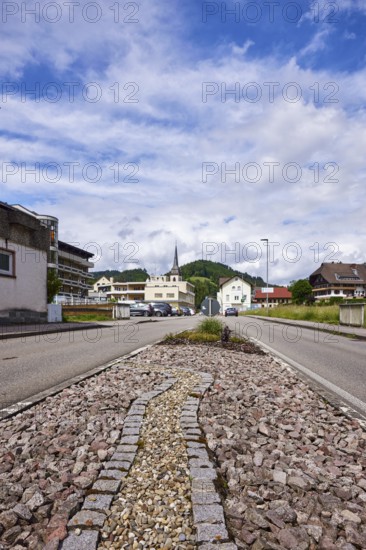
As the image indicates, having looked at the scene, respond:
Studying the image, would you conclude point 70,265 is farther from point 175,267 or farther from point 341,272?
point 341,272

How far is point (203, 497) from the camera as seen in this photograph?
2547 millimetres

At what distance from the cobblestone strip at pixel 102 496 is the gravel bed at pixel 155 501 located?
1.8 inches

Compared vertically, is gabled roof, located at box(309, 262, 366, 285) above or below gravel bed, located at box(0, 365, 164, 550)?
above

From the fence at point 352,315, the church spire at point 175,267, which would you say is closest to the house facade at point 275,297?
the church spire at point 175,267

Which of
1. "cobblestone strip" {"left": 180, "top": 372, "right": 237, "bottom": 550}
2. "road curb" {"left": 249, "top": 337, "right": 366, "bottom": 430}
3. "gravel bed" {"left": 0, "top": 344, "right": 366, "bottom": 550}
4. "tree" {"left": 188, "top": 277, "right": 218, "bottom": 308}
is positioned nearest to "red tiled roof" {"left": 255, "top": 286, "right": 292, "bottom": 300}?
"tree" {"left": 188, "top": 277, "right": 218, "bottom": 308}

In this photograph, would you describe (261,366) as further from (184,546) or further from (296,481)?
(184,546)

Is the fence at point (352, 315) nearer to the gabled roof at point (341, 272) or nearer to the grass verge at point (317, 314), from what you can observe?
the grass verge at point (317, 314)

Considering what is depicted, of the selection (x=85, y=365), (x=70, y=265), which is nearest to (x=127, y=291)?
(x=70, y=265)

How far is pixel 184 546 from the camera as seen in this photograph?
2119mm

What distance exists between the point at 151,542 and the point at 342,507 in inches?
49.4

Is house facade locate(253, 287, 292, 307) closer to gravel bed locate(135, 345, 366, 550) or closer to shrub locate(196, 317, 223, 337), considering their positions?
shrub locate(196, 317, 223, 337)

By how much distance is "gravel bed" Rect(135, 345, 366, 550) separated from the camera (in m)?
2.29

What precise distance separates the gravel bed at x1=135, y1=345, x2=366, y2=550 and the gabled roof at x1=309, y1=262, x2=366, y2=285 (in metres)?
104

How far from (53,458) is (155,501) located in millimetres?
1083
